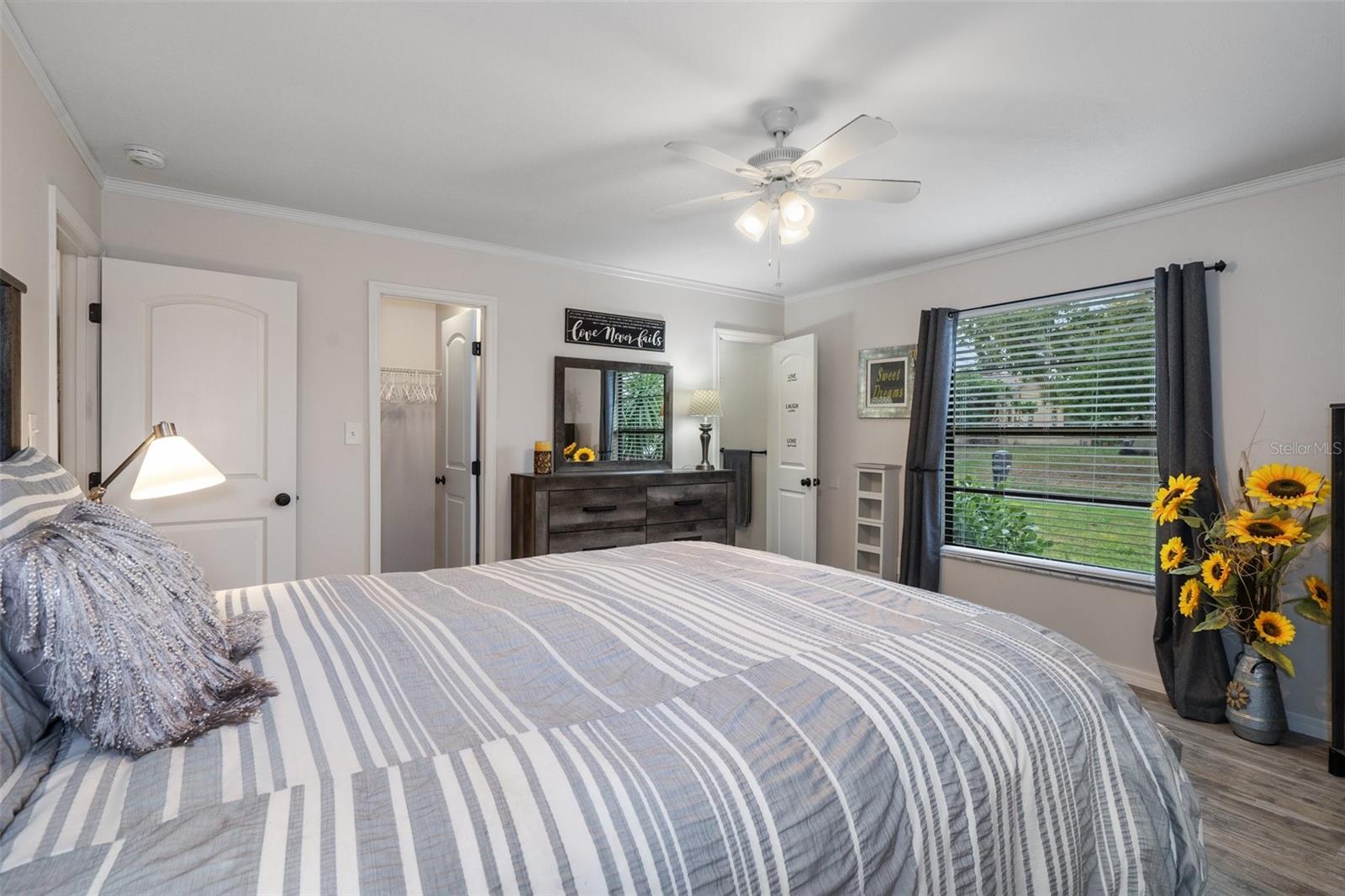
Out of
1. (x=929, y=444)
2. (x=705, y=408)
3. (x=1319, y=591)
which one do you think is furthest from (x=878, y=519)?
(x=1319, y=591)

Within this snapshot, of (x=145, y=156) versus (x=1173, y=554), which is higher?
(x=145, y=156)

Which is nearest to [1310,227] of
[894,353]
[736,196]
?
[894,353]

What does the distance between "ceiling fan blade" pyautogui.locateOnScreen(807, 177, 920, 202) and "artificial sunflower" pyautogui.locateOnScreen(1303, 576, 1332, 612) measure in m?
2.27

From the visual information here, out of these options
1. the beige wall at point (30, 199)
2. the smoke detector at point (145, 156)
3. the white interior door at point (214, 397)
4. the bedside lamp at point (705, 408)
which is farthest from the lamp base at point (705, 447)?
the beige wall at point (30, 199)

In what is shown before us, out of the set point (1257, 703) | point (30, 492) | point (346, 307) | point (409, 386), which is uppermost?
point (346, 307)

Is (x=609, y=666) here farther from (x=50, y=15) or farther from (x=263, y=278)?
(x=263, y=278)

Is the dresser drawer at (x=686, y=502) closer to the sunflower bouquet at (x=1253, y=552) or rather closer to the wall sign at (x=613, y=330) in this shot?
the wall sign at (x=613, y=330)

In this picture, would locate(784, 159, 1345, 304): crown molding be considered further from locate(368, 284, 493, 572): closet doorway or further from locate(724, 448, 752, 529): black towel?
locate(368, 284, 493, 572): closet doorway

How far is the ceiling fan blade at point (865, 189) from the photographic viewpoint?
7.38 ft

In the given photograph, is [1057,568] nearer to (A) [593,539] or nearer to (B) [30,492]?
(A) [593,539]

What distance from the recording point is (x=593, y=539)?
394cm

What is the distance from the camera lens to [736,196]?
2.47m

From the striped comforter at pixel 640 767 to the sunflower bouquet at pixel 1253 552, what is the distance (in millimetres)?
1731

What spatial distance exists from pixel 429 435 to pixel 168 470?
3.28 m
